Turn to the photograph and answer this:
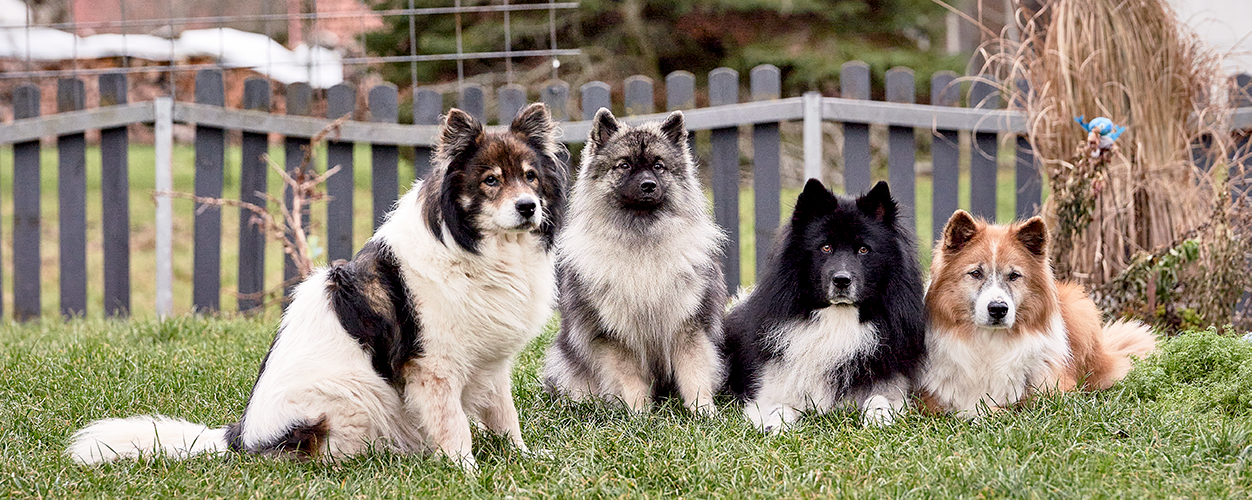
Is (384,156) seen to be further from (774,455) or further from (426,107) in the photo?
(774,455)

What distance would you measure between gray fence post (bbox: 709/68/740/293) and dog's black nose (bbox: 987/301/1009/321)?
2813 mm

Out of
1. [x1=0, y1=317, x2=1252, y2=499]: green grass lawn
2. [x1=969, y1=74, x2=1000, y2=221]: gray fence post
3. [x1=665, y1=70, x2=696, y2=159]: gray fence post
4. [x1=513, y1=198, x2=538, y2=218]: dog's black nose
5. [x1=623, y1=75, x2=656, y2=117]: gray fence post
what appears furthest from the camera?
[x1=623, y1=75, x2=656, y2=117]: gray fence post

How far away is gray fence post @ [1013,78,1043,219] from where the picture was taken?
5.99 metres

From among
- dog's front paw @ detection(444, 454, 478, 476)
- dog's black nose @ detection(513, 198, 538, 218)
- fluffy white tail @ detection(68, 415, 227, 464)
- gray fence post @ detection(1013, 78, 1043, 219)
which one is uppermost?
gray fence post @ detection(1013, 78, 1043, 219)

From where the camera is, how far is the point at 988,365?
3.89m

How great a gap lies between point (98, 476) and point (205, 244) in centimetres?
391

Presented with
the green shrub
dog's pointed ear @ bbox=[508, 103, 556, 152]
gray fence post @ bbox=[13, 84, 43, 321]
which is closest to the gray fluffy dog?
dog's pointed ear @ bbox=[508, 103, 556, 152]

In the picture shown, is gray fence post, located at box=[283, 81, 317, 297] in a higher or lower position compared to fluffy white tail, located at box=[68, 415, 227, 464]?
higher

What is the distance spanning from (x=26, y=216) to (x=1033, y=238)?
6.73m

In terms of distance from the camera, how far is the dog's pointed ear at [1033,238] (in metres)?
3.82

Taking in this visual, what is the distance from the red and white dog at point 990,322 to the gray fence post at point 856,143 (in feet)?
7.86

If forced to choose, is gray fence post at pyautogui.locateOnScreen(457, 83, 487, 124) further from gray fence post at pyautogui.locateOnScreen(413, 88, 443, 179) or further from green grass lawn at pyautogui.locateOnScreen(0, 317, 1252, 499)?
green grass lawn at pyautogui.locateOnScreen(0, 317, 1252, 499)

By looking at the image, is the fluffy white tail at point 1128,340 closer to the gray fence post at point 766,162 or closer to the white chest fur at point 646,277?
the white chest fur at point 646,277

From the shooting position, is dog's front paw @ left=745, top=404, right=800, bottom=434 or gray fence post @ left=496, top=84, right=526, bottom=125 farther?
gray fence post @ left=496, top=84, right=526, bottom=125
